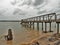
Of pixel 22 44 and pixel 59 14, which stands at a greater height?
pixel 59 14

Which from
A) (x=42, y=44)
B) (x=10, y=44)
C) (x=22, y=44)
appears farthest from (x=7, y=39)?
(x=42, y=44)

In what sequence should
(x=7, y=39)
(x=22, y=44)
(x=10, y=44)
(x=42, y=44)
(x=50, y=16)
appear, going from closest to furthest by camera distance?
1. (x=42, y=44)
2. (x=22, y=44)
3. (x=10, y=44)
4. (x=7, y=39)
5. (x=50, y=16)

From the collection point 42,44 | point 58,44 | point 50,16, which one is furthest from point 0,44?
point 50,16

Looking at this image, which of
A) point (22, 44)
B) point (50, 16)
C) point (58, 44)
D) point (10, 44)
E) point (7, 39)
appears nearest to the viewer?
point (58, 44)

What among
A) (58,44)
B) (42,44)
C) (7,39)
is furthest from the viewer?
(7,39)

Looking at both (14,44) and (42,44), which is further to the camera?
(14,44)

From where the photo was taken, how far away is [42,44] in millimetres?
16984

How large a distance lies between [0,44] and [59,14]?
10931 mm

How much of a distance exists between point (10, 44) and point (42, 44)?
4.91m

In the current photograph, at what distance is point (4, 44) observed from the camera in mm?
20094

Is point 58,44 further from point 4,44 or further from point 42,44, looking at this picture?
point 4,44

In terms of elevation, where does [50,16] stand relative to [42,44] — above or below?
above

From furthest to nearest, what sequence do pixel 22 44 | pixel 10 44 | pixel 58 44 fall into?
pixel 10 44 < pixel 22 44 < pixel 58 44

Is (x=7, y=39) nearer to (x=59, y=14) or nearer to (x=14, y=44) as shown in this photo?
(x=14, y=44)
